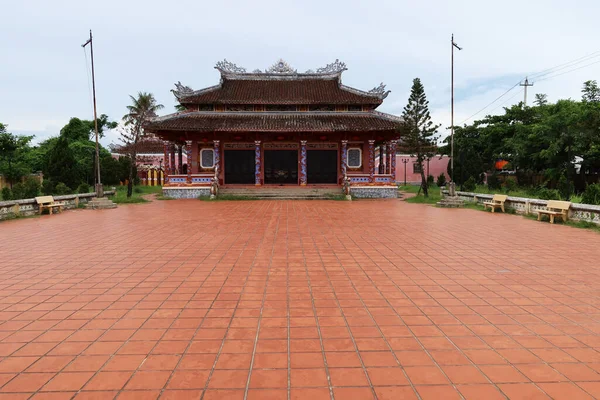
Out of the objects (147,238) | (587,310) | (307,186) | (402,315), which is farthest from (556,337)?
(307,186)

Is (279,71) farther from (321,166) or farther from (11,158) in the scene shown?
(11,158)

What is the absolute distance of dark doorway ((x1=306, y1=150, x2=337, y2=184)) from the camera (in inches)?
939

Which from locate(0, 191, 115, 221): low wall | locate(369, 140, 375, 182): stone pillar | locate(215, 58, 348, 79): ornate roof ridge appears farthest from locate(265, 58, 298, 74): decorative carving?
locate(0, 191, 115, 221): low wall

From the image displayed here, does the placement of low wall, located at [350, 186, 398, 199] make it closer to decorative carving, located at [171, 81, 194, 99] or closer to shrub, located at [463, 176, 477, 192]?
shrub, located at [463, 176, 477, 192]

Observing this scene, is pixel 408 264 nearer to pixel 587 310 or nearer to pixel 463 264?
pixel 463 264

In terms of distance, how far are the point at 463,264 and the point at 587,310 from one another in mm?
2001

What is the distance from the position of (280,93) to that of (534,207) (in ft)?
56.0

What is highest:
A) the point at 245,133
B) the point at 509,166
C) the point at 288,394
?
the point at 245,133

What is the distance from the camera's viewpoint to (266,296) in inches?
175

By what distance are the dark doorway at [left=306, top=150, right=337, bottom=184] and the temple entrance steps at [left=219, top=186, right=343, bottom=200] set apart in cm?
247

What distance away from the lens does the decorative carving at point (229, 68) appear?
992 inches

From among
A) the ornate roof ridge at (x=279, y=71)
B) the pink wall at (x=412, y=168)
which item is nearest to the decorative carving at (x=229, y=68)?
the ornate roof ridge at (x=279, y=71)

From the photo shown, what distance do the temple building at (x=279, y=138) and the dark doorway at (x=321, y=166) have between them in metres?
0.07

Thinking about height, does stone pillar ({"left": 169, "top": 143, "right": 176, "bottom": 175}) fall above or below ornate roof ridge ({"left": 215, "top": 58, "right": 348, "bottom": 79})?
below
